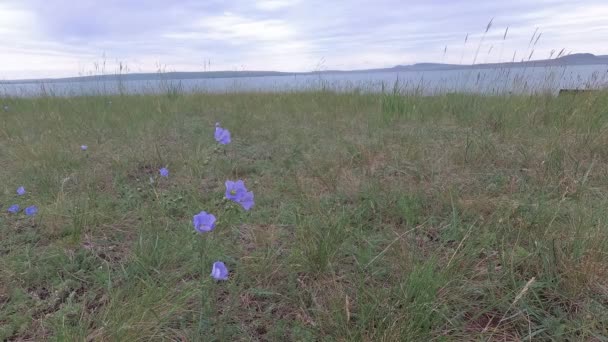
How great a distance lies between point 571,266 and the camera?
3.75 ft

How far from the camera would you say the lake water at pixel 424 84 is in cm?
419

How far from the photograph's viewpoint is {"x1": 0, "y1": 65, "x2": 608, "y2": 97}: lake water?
13.8 feet

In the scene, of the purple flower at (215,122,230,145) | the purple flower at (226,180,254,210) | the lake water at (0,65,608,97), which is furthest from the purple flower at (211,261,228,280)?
the lake water at (0,65,608,97)

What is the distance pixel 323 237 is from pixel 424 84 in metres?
4.62

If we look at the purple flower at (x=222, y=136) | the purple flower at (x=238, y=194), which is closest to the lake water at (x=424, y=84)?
the purple flower at (x=222, y=136)

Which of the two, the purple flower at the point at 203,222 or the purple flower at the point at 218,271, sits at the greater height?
the purple flower at the point at 203,222

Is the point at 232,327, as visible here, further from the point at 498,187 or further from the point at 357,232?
the point at 498,187

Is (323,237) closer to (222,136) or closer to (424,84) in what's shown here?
(222,136)

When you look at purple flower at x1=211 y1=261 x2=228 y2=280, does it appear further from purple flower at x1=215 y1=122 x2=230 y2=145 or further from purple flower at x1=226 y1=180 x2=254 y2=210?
purple flower at x1=215 y1=122 x2=230 y2=145

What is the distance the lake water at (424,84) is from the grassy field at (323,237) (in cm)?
107

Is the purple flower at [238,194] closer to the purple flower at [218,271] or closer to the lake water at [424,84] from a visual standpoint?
the purple flower at [218,271]

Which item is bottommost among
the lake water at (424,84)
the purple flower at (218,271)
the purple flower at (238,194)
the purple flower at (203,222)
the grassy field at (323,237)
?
the grassy field at (323,237)

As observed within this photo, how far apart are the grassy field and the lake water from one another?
1066 mm

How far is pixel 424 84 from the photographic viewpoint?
539 cm
